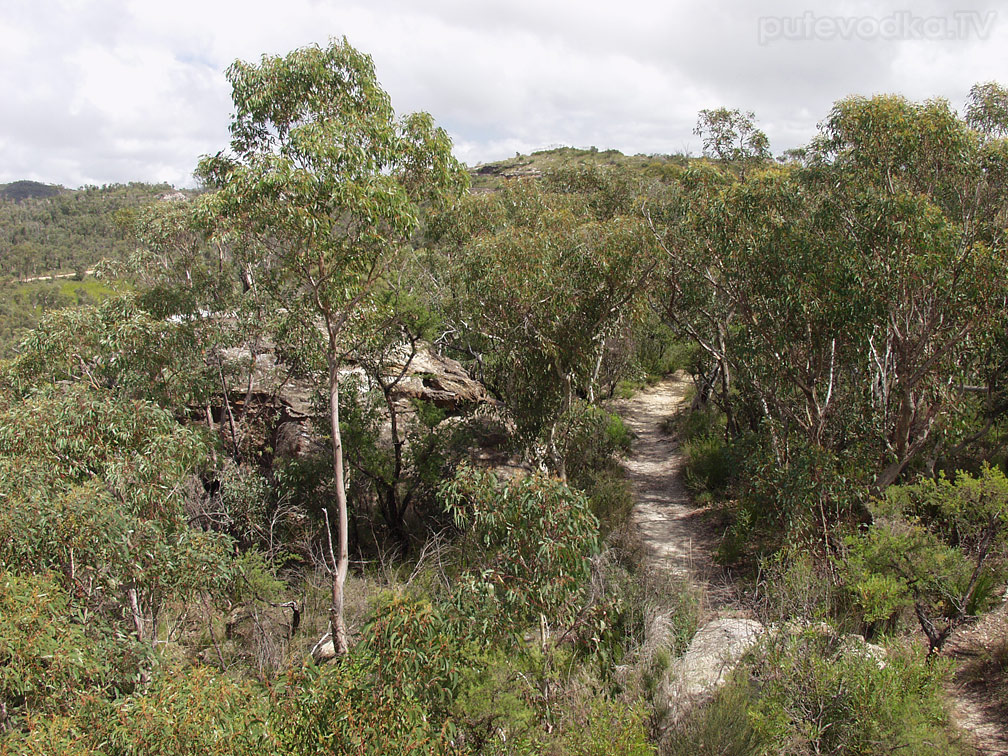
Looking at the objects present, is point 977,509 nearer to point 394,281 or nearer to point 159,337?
point 394,281

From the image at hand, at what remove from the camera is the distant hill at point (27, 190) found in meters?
90.3

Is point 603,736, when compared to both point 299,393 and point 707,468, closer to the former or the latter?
point 707,468

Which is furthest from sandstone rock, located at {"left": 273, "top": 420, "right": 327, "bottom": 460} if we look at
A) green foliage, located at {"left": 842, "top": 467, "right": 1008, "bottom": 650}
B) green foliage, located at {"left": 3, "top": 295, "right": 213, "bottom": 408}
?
green foliage, located at {"left": 842, "top": 467, "right": 1008, "bottom": 650}

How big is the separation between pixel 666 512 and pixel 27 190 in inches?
4599

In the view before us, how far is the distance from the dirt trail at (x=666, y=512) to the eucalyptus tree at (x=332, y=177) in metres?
5.08

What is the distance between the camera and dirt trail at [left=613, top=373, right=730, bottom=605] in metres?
9.52

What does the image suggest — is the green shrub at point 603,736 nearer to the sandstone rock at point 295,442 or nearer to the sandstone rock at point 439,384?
the sandstone rock at point 295,442

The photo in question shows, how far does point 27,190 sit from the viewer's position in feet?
313

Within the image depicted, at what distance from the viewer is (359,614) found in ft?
26.6

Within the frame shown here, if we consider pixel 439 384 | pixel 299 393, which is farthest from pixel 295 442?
pixel 439 384

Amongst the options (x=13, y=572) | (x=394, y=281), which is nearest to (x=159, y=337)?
(x=394, y=281)

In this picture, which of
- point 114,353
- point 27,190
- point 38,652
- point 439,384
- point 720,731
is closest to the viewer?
point 38,652

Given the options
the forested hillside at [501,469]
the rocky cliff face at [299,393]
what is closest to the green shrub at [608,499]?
the forested hillside at [501,469]

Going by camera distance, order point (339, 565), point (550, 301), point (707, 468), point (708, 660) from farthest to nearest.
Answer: point (707, 468) → point (550, 301) → point (339, 565) → point (708, 660)
